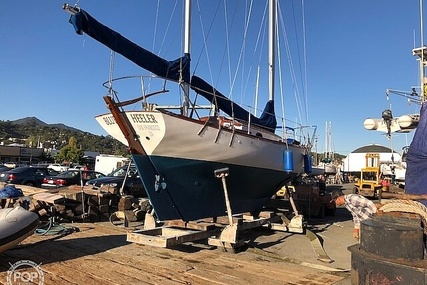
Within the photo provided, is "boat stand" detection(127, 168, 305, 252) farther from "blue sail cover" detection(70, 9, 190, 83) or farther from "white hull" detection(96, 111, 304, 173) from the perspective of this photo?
"blue sail cover" detection(70, 9, 190, 83)

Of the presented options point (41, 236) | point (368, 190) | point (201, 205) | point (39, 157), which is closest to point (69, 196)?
point (41, 236)

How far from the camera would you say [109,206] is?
35.6 ft

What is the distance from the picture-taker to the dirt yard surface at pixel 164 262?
4996mm

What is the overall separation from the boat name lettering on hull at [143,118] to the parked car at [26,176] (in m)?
14.3

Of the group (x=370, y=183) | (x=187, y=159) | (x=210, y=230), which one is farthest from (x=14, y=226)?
(x=370, y=183)

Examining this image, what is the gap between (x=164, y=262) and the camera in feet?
19.5

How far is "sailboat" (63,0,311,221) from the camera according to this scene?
7.19m

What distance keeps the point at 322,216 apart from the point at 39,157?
69600 millimetres

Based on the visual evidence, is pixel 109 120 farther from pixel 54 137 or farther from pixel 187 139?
pixel 54 137

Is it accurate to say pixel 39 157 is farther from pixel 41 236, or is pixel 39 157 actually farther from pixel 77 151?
pixel 41 236

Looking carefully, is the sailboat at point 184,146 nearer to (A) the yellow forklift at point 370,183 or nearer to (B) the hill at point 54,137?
(A) the yellow forklift at point 370,183
